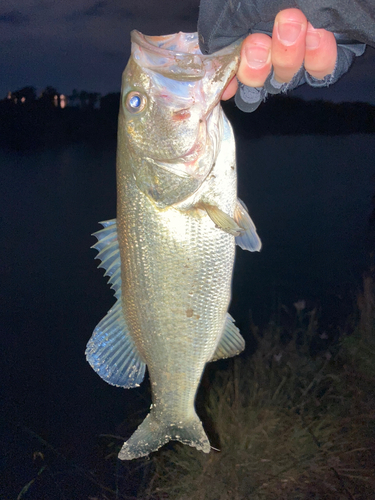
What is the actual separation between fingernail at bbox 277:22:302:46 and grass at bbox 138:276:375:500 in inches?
139

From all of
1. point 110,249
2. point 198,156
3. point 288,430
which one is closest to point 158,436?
point 110,249

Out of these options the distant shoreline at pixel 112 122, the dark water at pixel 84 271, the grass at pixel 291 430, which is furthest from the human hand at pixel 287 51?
the distant shoreline at pixel 112 122

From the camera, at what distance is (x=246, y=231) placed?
1675 millimetres

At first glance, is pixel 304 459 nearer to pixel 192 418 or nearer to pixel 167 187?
pixel 192 418

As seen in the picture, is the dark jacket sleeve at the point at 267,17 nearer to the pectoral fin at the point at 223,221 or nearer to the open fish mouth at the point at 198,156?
the open fish mouth at the point at 198,156

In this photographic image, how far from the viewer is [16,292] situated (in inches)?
512

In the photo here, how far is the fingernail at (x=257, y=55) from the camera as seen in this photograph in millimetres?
1478

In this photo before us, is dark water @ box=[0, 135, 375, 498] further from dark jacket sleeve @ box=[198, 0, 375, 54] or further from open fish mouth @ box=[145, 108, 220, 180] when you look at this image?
dark jacket sleeve @ box=[198, 0, 375, 54]

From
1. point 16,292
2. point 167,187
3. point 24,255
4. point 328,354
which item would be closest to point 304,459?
point 328,354

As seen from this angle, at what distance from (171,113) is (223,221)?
50 cm

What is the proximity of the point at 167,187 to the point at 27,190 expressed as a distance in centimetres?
2085

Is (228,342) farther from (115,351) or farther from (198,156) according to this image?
(198,156)

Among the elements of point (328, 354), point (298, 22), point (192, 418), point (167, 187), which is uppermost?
point (298, 22)

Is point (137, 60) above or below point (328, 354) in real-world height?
above
